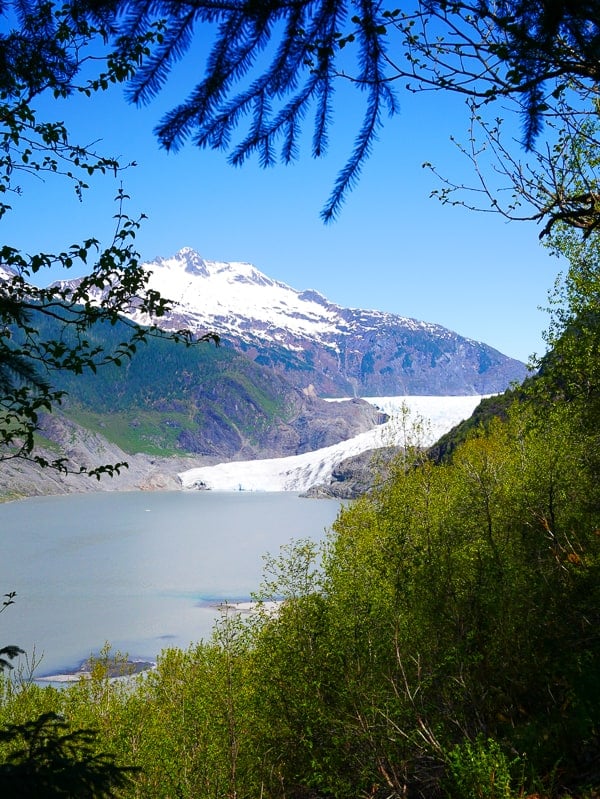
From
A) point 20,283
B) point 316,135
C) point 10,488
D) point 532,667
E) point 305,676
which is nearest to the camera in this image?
point 316,135

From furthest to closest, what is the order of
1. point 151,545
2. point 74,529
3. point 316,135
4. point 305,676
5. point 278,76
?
point 74,529
point 151,545
point 305,676
point 316,135
point 278,76

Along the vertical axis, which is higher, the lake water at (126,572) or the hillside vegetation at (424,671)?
the hillside vegetation at (424,671)

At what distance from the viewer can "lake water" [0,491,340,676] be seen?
49.0 metres

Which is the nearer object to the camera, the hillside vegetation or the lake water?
the hillside vegetation

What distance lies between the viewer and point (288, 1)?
117 inches

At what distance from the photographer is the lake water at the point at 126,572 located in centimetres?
4903

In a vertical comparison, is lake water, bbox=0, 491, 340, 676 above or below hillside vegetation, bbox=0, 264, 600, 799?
below

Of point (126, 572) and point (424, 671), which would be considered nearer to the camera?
point (424, 671)

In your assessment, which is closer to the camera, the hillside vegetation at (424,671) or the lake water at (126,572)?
the hillside vegetation at (424,671)

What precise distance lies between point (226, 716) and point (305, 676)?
256 cm

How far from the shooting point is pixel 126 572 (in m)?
76.9

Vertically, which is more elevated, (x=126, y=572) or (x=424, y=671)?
(x=424, y=671)

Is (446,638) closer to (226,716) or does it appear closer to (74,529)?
(226,716)

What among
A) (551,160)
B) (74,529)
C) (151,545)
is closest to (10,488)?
(74,529)
